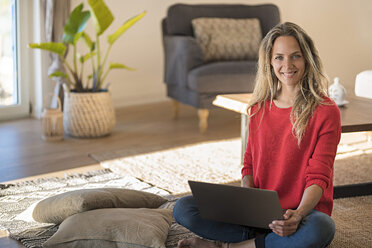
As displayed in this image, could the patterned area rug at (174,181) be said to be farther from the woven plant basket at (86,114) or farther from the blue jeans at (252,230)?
the woven plant basket at (86,114)

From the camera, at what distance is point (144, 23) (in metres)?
5.15

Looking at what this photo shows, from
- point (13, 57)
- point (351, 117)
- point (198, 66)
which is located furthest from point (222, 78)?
point (13, 57)

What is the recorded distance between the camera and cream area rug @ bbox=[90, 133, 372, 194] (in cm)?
289

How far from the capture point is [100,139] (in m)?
3.81

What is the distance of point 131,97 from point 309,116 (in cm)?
353

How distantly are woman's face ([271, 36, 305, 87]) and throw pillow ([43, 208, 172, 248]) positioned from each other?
2.23 feet

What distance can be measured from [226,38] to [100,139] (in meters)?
1.29

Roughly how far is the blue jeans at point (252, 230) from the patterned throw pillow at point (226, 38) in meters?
2.49

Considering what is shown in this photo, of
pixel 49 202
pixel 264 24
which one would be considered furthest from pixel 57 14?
pixel 49 202

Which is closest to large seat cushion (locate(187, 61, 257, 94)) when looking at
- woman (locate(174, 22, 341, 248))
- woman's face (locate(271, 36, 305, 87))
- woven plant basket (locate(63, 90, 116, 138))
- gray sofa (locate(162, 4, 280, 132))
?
gray sofa (locate(162, 4, 280, 132))

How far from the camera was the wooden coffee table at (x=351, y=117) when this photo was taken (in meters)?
2.41

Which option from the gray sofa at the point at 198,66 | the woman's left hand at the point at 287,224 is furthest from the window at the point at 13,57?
the woman's left hand at the point at 287,224

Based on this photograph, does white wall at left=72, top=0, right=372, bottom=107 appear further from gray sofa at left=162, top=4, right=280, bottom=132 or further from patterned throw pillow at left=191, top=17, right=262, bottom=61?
patterned throw pillow at left=191, top=17, right=262, bottom=61

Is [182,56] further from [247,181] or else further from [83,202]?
[247,181]
